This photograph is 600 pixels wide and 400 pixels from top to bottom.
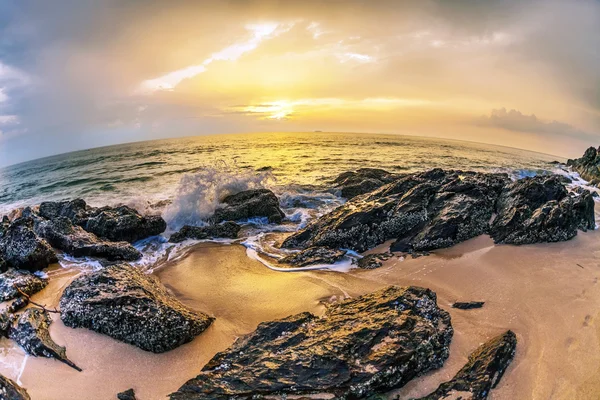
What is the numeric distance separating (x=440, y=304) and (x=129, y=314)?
5.25m

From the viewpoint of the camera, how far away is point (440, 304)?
5.15m

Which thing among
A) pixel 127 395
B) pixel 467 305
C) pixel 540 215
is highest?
pixel 540 215

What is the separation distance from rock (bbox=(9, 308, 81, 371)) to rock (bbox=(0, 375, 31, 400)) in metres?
0.64

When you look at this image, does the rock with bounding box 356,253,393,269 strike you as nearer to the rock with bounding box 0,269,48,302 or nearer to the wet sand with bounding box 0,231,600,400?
the wet sand with bounding box 0,231,600,400

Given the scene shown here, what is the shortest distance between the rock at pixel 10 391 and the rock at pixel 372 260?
19.9 ft

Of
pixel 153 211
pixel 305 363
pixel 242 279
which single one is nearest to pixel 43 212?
pixel 153 211

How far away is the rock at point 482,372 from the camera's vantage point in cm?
330

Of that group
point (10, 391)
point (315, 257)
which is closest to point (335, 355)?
point (10, 391)

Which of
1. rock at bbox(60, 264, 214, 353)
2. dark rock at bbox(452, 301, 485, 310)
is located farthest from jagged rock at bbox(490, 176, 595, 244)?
rock at bbox(60, 264, 214, 353)

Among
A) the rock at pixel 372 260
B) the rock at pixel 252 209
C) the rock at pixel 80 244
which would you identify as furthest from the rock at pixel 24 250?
the rock at pixel 372 260

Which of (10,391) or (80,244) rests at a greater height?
(80,244)

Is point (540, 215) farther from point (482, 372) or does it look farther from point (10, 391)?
point (10, 391)

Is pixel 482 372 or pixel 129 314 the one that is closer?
pixel 482 372

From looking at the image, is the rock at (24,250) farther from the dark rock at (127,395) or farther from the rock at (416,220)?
the rock at (416,220)
